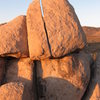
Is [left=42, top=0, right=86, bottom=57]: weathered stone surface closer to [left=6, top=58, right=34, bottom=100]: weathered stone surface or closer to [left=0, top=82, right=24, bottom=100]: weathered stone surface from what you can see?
[left=6, top=58, right=34, bottom=100]: weathered stone surface

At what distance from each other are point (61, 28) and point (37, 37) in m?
0.71

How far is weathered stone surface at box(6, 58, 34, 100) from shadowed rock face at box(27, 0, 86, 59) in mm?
443

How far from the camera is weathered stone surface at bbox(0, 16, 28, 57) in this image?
16.9 feet

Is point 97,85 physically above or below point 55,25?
below

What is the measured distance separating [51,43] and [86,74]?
1.52m

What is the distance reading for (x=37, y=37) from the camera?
5.09 m

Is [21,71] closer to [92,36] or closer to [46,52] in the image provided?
[46,52]

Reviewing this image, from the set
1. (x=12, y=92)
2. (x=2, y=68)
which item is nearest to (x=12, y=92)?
(x=12, y=92)

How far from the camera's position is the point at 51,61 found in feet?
18.2

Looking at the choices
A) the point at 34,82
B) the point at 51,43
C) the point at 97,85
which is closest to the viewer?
the point at 51,43

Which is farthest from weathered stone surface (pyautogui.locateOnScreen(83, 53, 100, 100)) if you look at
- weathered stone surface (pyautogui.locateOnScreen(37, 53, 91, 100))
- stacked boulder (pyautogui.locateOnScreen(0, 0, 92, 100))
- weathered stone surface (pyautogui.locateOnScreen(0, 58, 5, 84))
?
weathered stone surface (pyautogui.locateOnScreen(0, 58, 5, 84))

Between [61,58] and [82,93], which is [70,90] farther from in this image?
[61,58]

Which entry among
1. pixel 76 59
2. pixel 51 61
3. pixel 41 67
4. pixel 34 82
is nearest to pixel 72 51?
pixel 76 59

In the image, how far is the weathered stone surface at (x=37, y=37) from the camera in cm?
507
